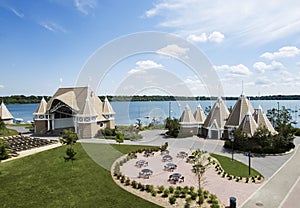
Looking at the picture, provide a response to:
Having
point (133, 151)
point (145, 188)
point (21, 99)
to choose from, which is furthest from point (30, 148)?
point (21, 99)

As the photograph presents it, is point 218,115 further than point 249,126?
Yes

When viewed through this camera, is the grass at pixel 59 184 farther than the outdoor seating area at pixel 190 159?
No

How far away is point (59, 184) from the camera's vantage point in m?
18.0

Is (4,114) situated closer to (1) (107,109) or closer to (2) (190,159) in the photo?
(1) (107,109)

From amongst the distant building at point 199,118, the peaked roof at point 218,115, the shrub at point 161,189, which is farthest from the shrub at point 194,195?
the distant building at point 199,118

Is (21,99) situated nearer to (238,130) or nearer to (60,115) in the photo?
(60,115)

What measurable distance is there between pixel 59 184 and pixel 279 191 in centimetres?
1644

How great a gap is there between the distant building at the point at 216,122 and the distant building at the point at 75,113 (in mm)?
18145

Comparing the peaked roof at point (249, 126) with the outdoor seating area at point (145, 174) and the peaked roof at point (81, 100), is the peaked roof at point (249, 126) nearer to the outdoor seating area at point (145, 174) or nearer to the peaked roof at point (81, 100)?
the outdoor seating area at point (145, 174)

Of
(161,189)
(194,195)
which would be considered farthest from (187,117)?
(194,195)

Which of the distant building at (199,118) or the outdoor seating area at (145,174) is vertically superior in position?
the distant building at (199,118)

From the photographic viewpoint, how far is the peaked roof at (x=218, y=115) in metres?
37.6

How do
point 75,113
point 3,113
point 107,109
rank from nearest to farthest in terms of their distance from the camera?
1. point 75,113
2. point 107,109
3. point 3,113

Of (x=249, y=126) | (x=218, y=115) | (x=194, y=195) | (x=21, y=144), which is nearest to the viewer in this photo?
(x=194, y=195)
